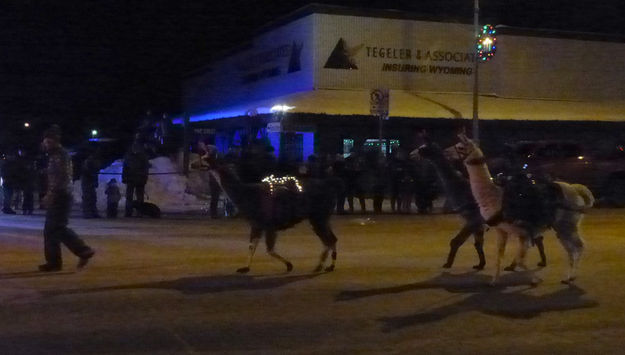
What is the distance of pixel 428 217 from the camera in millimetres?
21906

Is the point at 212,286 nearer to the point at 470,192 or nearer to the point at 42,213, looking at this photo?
the point at 470,192

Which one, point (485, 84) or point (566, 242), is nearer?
point (566, 242)

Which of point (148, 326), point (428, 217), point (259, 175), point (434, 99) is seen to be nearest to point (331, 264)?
point (148, 326)

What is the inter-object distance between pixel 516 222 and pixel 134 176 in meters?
11.8

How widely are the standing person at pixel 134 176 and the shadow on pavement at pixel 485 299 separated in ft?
35.0

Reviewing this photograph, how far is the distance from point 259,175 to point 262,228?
23.2 ft

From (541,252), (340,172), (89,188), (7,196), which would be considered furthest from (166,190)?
(541,252)

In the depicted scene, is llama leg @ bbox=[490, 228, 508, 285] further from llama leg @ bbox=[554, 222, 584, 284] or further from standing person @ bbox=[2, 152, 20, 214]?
standing person @ bbox=[2, 152, 20, 214]

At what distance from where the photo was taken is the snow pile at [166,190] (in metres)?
23.9

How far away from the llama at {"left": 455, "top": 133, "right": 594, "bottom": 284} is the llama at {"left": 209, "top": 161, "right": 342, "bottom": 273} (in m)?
2.17

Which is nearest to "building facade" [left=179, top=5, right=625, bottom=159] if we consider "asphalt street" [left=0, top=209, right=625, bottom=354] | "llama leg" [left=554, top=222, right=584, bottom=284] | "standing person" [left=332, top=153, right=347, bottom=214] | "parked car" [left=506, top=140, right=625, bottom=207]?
"standing person" [left=332, top=153, right=347, bottom=214]

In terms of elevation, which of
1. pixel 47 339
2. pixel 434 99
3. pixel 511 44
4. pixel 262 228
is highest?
pixel 511 44

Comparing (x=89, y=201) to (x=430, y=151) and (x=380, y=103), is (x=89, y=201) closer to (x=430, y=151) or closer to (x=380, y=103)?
(x=380, y=103)

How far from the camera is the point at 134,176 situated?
20.9 m
